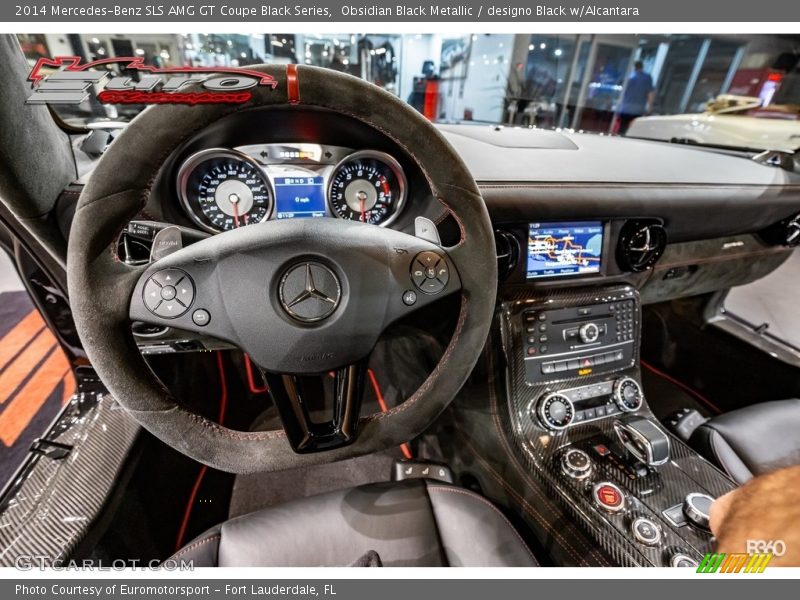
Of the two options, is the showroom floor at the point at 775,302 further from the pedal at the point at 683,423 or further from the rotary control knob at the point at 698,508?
the rotary control knob at the point at 698,508

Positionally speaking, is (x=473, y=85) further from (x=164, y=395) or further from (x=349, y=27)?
(x=164, y=395)

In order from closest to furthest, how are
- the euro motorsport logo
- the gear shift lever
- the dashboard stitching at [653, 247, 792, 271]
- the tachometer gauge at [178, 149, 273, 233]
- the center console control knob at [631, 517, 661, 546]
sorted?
the euro motorsport logo < the tachometer gauge at [178, 149, 273, 233] < the center console control knob at [631, 517, 661, 546] < the gear shift lever < the dashboard stitching at [653, 247, 792, 271]

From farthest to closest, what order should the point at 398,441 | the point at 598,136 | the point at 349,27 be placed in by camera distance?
the point at 598,136 < the point at 349,27 < the point at 398,441

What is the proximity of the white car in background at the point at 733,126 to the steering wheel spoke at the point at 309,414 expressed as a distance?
2171 mm

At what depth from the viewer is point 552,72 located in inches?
105

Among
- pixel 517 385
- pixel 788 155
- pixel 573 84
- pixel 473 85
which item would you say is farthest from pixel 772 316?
pixel 473 85

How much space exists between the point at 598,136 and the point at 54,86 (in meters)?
1.94

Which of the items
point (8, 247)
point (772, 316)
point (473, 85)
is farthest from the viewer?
point (473, 85)

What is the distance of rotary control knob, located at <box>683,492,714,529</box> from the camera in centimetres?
98

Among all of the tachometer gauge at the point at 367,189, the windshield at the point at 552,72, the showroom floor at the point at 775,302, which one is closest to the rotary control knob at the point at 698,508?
the tachometer gauge at the point at 367,189

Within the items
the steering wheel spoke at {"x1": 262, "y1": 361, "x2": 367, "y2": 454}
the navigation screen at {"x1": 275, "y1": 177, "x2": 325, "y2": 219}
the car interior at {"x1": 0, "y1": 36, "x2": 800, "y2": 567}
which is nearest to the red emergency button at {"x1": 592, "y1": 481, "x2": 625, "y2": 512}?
the car interior at {"x1": 0, "y1": 36, "x2": 800, "y2": 567}

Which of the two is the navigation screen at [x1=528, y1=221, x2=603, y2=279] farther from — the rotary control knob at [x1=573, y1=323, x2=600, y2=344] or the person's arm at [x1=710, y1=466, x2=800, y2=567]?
the person's arm at [x1=710, y1=466, x2=800, y2=567]

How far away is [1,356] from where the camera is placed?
7.45ft

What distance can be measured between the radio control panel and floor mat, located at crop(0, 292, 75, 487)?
2010mm
